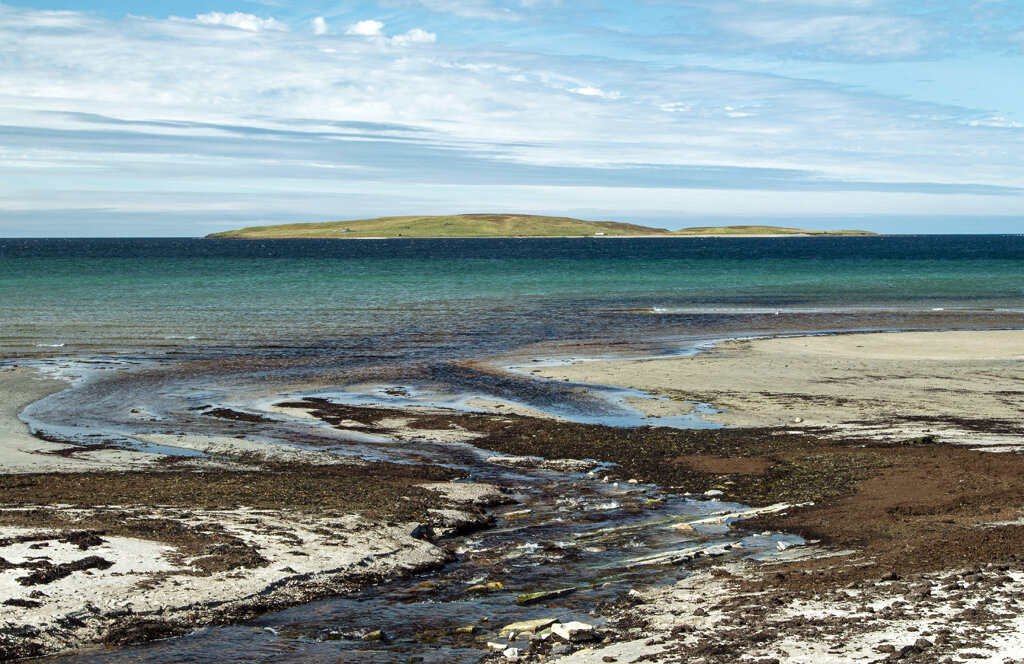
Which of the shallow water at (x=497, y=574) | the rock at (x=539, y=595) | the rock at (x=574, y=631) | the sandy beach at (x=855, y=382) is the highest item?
the sandy beach at (x=855, y=382)

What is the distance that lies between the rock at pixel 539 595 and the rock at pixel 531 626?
2.49ft

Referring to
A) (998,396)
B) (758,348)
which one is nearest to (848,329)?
(758,348)

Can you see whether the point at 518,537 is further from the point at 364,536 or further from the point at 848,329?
the point at 848,329

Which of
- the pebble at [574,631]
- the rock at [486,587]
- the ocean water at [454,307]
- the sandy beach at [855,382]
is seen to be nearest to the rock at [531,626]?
the pebble at [574,631]

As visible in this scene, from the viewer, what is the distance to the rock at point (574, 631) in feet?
29.1

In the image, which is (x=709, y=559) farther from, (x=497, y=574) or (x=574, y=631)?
(x=574, y=631)

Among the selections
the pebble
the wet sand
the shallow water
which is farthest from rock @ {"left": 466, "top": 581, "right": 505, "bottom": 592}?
the pebble

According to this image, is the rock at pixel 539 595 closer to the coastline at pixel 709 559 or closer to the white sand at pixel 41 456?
the coastline at pixel 709 559

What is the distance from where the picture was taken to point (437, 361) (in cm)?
3181

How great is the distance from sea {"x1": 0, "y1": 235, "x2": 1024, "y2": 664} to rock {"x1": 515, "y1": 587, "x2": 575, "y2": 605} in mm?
142

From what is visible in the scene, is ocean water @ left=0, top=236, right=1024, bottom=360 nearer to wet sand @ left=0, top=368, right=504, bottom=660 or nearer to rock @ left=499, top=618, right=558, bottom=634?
wet sand @ left=0, top=368, right=504, bottom=660

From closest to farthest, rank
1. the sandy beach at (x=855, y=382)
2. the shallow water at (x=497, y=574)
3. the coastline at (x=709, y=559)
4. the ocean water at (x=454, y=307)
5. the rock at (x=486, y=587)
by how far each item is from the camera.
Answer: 1. the coastline at (x=709, y=559)
2. the shallow water at (x=497, y=574)
3. the rock at (x=486, y=587)
4. the sandy beach at (x=855, y=382)
5. the ocean water at (x=454, y=307)

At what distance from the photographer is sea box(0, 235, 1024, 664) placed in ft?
32.7

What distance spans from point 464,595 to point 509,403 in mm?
13251
